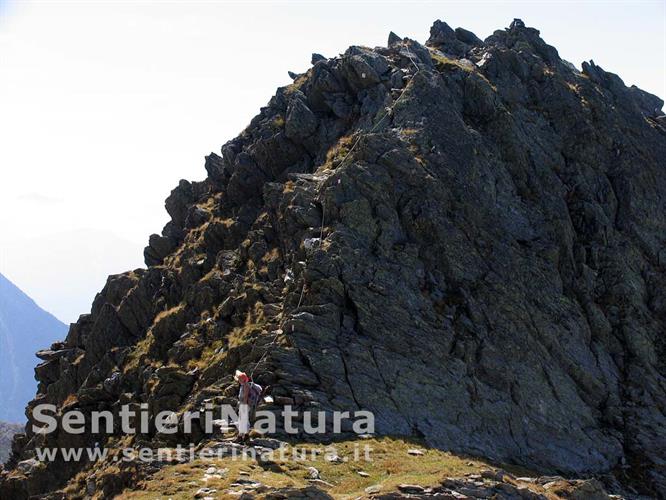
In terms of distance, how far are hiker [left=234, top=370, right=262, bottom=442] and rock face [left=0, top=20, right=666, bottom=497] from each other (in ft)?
6.47

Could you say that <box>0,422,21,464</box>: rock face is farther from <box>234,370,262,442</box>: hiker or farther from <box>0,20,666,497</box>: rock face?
<box>234,370,262,442</box>: hiker

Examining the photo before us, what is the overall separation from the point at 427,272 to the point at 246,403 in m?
15.4

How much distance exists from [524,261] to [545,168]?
9700mm

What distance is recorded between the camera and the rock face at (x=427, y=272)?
4012 cm

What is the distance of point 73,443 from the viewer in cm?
5103

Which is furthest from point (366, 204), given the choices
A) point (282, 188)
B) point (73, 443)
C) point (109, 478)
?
point (73, 443)

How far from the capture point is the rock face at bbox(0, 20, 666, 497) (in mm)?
40125

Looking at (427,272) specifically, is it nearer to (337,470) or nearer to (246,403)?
(246,403)

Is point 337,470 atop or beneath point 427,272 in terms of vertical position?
beneath

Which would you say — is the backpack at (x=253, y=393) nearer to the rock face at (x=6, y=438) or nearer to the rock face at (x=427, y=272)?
the rock face at (x=427, y=272)

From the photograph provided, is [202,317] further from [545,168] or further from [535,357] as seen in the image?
[545,168]

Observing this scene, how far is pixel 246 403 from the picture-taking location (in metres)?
33.8

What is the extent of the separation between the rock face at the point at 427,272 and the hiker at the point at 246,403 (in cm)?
197

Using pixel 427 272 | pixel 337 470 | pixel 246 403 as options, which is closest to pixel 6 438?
pixel 427 272
